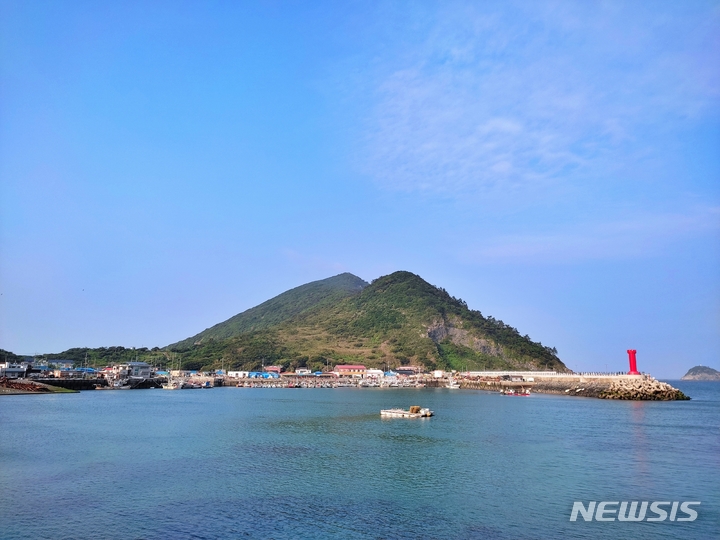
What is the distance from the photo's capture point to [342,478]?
2717 centimetres

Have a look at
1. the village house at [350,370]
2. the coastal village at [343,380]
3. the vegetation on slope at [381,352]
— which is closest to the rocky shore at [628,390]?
the coastal village at [343,380]

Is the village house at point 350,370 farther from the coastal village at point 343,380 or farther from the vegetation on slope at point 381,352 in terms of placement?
the vegetation on slope at point 381,352

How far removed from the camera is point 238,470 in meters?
28.6

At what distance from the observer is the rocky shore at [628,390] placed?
8638cm

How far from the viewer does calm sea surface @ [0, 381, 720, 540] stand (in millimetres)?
19594

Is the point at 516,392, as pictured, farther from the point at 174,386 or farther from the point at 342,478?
the point at 342,478

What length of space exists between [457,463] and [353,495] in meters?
10.0

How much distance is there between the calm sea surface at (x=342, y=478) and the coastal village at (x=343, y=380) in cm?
4657

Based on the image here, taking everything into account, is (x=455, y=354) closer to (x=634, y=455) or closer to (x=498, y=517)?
(x=634, y=455)

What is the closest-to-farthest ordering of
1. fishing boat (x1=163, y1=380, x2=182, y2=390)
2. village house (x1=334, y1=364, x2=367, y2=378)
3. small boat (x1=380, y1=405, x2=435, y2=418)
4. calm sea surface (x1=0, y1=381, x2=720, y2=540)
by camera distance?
calm sea surface (x1=0, y1=381, x2=720, y2=540) → small boat (x1=380, y1=405, x2=435, y2=418) → fishing boat (x1=163, y1=380, x2=182, y2=390) → village house (x1=334, y1=364, x2=367, y2=378)

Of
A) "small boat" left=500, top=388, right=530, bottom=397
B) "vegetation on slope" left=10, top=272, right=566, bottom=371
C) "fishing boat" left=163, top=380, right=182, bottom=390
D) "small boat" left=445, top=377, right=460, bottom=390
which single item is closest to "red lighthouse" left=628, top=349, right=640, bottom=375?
"small boat" left=500, top=388, right=530, bottom=397

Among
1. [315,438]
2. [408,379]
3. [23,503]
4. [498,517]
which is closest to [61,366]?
[408,379]

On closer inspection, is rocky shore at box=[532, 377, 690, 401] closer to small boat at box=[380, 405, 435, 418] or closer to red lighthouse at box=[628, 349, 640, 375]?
red lighthouse at box=[628, 349, 640, 375]

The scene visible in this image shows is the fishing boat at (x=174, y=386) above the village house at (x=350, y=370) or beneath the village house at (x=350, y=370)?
beneath
